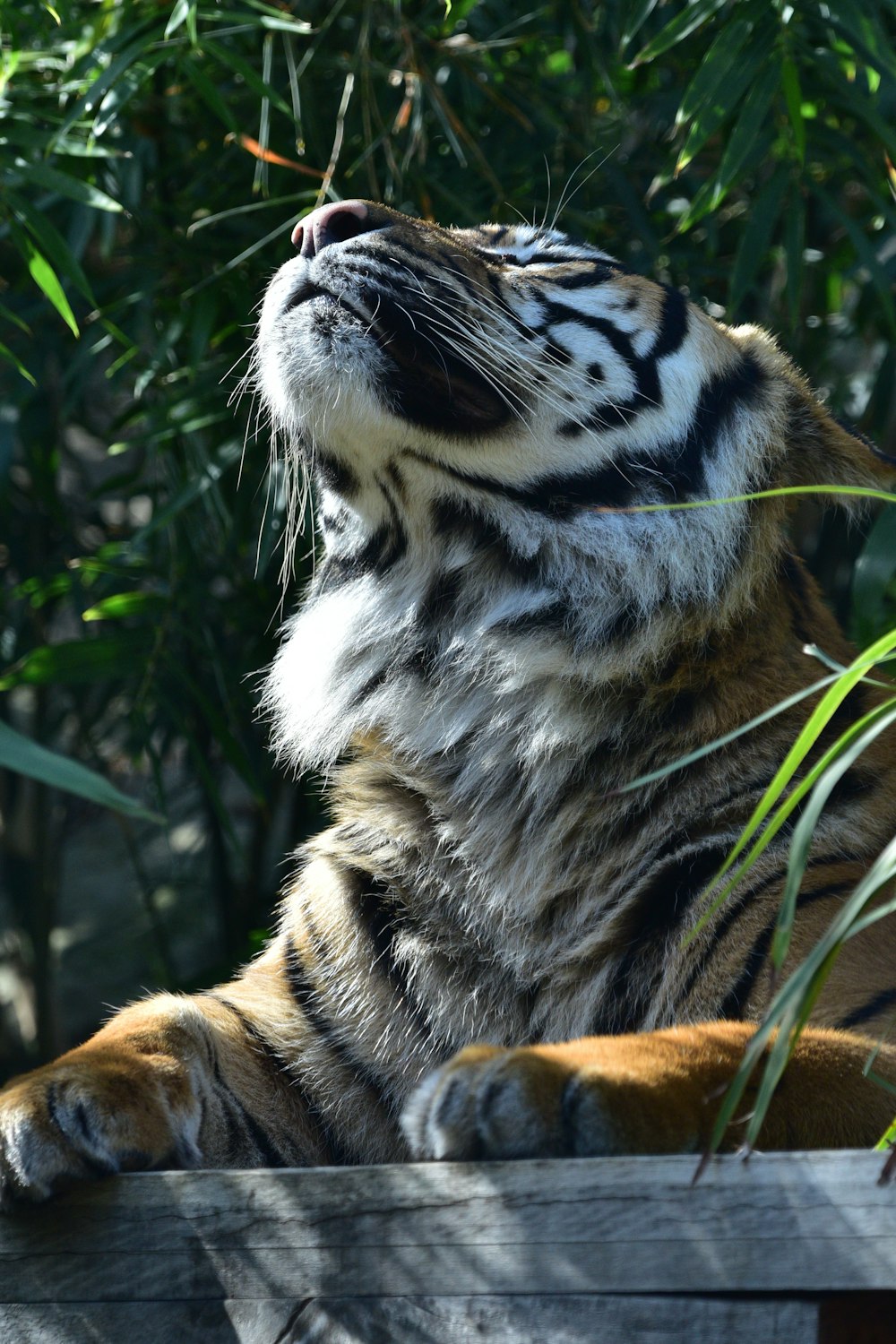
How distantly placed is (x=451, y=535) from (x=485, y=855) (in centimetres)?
45

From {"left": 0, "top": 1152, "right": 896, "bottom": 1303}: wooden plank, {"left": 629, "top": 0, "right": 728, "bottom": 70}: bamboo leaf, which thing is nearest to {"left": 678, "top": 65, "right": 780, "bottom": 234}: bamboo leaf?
{"left": 629, "top": 0, "right": 728, "bottom": 70}: bamboo leaf

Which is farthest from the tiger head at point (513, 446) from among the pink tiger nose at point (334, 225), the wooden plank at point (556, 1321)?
the wooden plank at point (556, 1321)

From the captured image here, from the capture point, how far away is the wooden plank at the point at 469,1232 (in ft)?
3.44

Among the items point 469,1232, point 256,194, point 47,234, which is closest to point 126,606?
point 47,234

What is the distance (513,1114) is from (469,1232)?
0.31ft

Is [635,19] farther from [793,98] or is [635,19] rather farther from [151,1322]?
[151,1322]

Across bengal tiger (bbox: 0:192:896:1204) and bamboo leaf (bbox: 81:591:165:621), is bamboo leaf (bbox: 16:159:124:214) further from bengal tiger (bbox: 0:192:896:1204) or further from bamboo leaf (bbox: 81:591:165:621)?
bamboo leaf (bbox: 81:591:165:621)

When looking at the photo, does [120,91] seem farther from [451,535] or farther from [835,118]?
[835,118]

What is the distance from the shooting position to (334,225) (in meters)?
1.89

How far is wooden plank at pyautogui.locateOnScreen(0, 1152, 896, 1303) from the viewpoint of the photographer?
105cm

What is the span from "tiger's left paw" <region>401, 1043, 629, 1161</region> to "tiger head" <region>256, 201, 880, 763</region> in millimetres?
793

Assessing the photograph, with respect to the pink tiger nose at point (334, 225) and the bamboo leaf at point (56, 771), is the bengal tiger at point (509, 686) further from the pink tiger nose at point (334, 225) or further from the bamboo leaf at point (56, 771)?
the bamboo leaf at point (56, 771)

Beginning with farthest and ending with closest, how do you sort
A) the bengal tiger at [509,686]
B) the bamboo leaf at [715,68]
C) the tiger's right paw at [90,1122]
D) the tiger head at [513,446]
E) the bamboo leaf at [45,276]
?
1. the bamboo leaf at [715,68]
2. the bamboo leaf at [45,276]
3. the tiger head at [513,446]
4. the bengal tiger at [509,686]
5. the tiger's right paw at [90,1122]

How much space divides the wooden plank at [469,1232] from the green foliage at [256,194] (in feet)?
4.73
